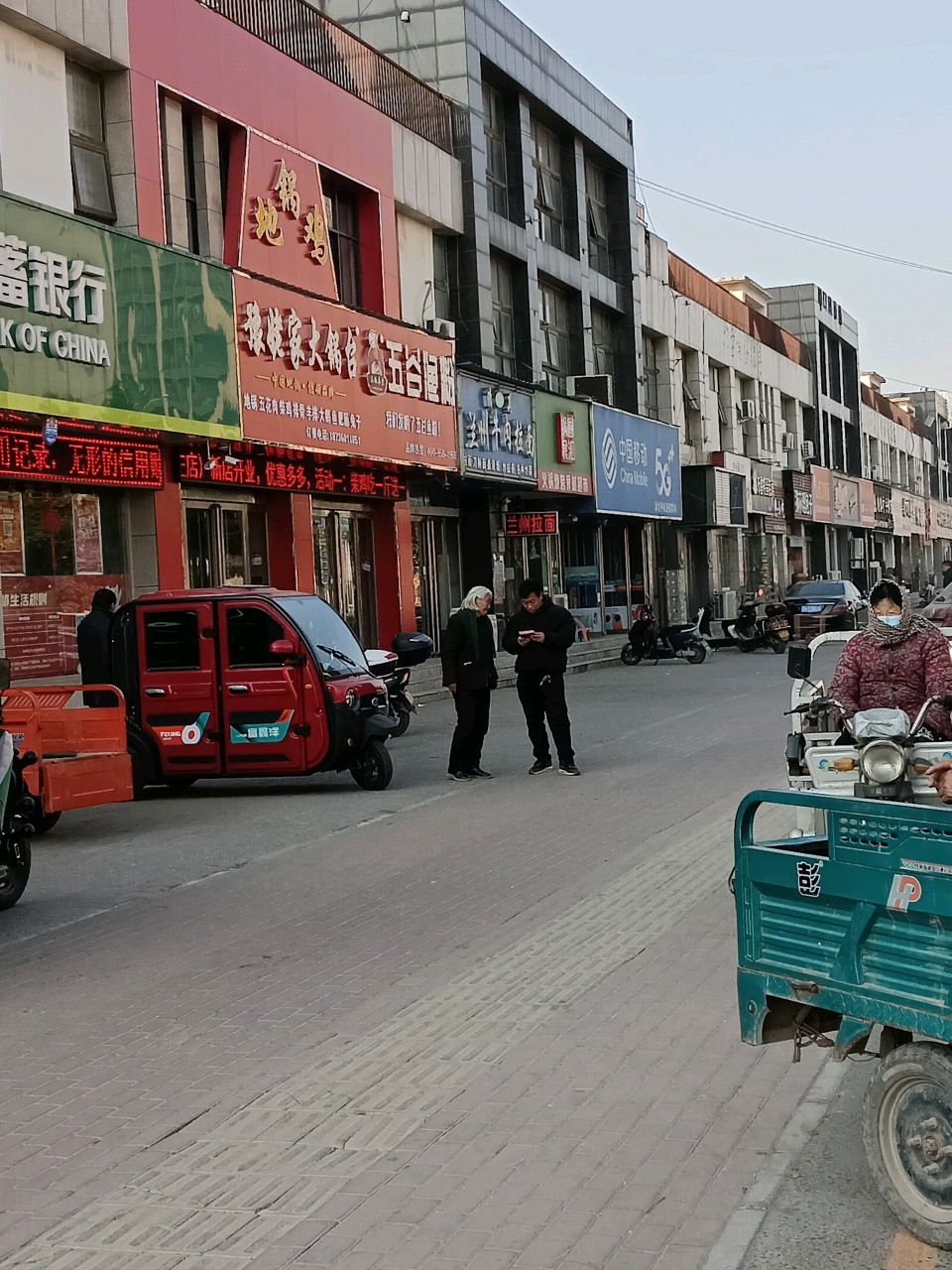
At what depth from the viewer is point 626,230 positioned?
41375mm

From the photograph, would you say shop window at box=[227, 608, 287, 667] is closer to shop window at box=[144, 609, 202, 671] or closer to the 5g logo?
shop window at box=[144, 609, 202, 671]

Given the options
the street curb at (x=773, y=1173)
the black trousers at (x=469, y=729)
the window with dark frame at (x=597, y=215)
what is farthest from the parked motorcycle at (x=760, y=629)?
the street curb at (x=773, y=1173)

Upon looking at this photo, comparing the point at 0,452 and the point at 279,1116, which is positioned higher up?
the point at 0,452

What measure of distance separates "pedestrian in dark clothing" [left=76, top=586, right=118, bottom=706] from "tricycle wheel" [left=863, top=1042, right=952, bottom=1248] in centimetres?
1170

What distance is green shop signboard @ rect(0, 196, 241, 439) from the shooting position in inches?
608

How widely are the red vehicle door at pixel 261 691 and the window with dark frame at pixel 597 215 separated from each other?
2721cm

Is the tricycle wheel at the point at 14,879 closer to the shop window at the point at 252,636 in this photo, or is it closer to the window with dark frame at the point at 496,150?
the shop window at the point at 252,636

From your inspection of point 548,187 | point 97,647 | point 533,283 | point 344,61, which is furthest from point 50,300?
point 548,187

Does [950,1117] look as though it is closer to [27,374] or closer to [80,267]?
[27,374]

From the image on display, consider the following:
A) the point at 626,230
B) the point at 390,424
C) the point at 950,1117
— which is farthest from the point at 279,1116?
the point at 626,230

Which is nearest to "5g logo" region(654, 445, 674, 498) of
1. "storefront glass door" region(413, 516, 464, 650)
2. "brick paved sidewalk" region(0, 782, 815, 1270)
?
"storefront glass door" region(413, 516, 464, 650)

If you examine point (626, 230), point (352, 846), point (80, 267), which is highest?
point (626, 230)

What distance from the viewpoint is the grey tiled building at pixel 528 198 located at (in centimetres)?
3131

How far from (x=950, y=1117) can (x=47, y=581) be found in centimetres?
1608
